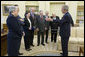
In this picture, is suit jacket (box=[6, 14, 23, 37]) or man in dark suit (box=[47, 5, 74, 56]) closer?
suit jacket (box=[6, 14, 23, 37])

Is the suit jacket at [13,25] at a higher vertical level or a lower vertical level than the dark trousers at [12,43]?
higher

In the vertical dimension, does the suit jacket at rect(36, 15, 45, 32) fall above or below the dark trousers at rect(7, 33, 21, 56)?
above

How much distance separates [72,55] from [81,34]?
5.11ft

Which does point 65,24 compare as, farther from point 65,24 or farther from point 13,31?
point 13,31

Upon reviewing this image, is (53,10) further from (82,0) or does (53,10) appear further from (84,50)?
(84,50)

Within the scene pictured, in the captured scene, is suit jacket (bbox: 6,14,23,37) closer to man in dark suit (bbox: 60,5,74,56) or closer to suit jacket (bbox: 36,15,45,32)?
man in dark suit (bbox: 60,5,74,56)

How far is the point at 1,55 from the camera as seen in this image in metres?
4.40

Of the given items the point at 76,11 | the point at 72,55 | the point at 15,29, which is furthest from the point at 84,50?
the point at 76,11

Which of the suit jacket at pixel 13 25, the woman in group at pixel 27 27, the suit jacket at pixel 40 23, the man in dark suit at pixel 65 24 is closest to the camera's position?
the suit jacket at pixel 13 25

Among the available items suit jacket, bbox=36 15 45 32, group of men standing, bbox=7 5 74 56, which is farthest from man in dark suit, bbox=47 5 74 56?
suit jacket, bbox=36 15 45 32

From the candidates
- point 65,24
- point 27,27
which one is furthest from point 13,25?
point 27,27

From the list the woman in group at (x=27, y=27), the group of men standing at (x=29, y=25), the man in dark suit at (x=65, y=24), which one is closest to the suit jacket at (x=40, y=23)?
the group of men standing at (x=29, y=25)

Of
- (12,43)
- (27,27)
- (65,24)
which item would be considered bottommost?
(12,43)

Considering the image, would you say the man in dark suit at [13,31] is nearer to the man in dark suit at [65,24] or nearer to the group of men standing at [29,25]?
the group of men standing at [29,25]
